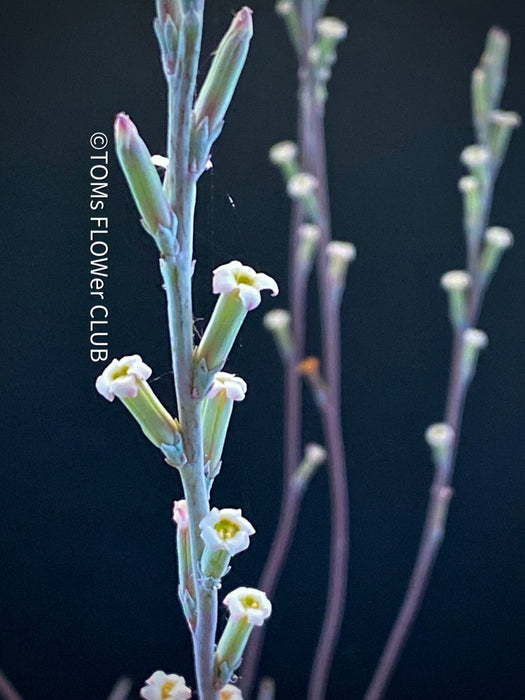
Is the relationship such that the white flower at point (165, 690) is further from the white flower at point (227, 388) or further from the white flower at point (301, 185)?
the white flower at point (301, 185)

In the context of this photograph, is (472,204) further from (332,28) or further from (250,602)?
(250,602)

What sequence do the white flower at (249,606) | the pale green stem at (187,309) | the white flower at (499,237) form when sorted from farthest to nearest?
the white flower at (499,237) → the white flower at (249,606) → the pale green stem at (187,309)

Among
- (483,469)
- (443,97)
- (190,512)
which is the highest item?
(443,97)

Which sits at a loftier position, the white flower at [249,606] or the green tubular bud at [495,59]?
the green tubular bud at [495,59]

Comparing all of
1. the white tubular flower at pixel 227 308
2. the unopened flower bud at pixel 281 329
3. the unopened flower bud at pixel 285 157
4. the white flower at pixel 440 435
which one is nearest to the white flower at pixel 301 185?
the unopened flower bud at pixel 285 157

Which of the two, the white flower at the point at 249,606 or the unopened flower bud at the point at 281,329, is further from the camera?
the unopened flower bud at the point at 281,329

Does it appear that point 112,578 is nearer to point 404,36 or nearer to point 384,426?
point 384,426

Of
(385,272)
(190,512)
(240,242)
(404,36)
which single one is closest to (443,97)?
(404,36)
